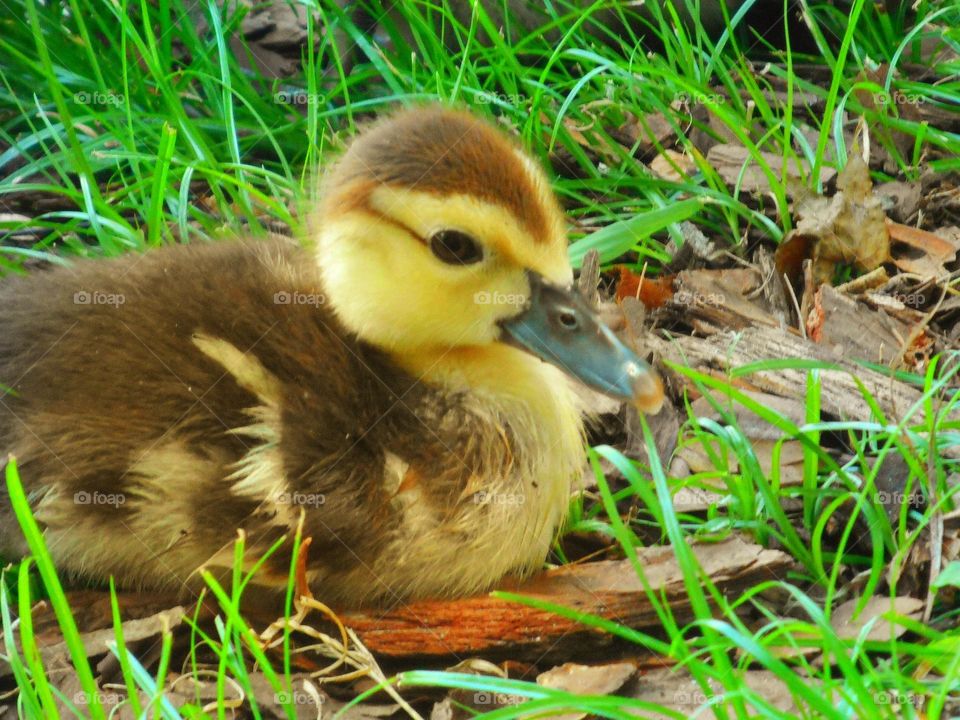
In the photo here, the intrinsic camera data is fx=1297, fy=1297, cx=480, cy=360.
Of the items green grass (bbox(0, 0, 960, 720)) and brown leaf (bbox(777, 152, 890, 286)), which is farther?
brown leaf (bbox(777, 152, 890, 286))

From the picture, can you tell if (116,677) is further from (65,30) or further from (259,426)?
(65,30)

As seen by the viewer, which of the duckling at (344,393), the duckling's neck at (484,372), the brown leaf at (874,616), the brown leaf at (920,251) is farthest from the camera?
the brown leaf at (920,251)

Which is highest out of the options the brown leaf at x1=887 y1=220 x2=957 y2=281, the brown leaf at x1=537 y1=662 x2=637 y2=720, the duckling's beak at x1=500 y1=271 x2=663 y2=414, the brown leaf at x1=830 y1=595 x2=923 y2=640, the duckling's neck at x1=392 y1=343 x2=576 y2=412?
the duckling's beak at x1=500 y1=271 x2=663 y2=414

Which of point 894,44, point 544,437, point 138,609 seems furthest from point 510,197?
point 894,44

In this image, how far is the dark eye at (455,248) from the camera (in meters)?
2.24

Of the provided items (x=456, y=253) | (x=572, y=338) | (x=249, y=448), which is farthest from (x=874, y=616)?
(x=249, y=448)

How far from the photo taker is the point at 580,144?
3525 mm

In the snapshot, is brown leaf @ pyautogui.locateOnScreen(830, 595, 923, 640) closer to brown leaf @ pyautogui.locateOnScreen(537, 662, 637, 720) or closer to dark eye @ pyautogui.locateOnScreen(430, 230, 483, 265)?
brown leaf @ pyautogui.locateOnScreen(537, 662, 637, 720)

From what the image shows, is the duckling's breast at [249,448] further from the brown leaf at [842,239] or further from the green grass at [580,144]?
the brown leaf at [842,239]

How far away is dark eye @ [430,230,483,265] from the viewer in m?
2.24

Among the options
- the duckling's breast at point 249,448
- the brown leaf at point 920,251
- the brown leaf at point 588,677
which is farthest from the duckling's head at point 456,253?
the brown leaf at point 920,251

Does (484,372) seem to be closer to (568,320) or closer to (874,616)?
(568,320)

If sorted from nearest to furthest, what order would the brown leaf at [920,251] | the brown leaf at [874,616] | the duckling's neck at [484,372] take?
the brown leaf at [874,616], the duckling's neck at [484,372], the brown leaf at [920,251]

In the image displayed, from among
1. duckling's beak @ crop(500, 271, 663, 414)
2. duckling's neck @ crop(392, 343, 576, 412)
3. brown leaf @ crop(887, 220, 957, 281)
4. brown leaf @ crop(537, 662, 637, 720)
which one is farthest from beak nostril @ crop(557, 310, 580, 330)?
brown leaf @ crop(887, 220, 957, 281)
